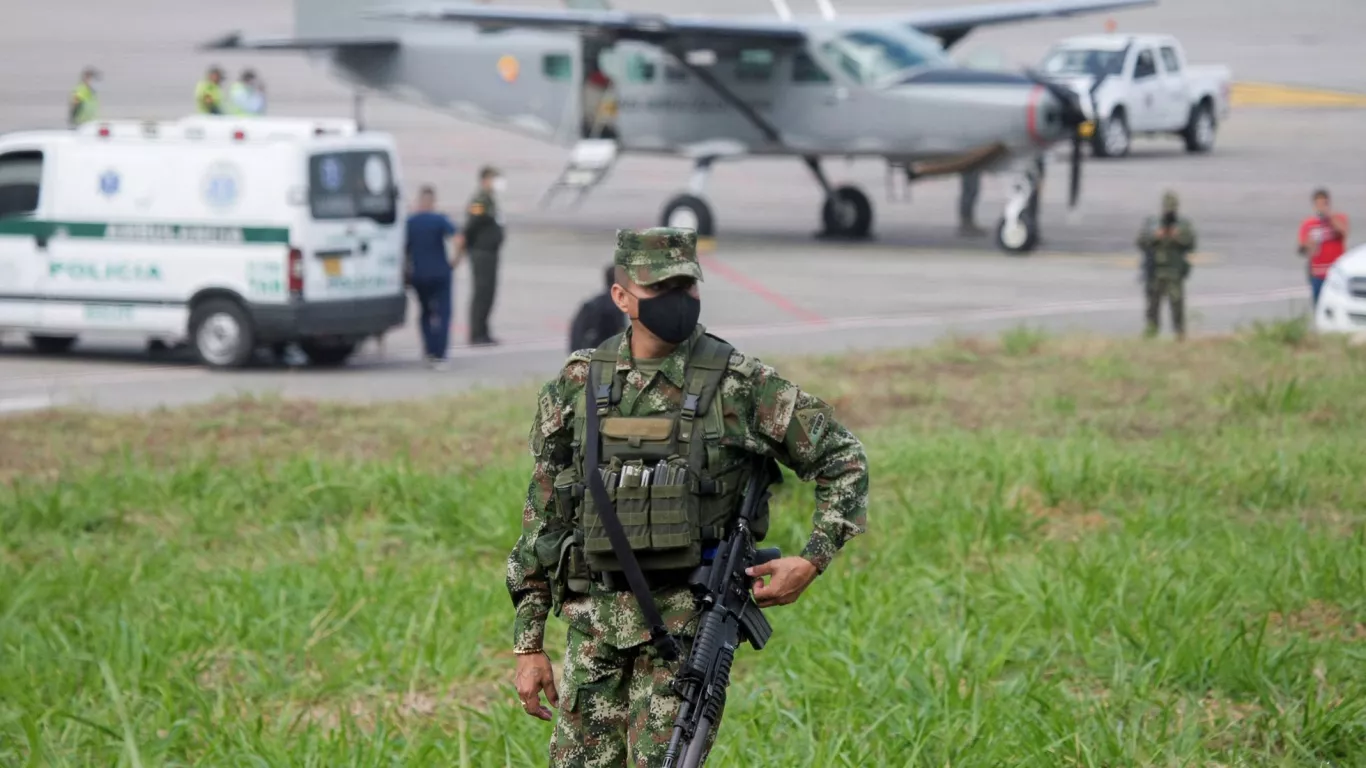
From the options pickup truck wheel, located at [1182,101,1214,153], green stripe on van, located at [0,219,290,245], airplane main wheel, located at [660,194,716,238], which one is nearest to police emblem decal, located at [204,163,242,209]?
green stripe on van, located at [0,219,290,245]

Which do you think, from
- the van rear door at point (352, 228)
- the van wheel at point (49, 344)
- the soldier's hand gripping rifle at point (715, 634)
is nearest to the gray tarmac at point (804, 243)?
the van wheel at point (49, 344)

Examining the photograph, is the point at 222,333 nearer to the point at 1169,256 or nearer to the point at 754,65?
the point at 1169,256

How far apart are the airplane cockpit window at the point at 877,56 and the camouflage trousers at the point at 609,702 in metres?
22.4

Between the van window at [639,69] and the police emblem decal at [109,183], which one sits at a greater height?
the van window at [639,69]

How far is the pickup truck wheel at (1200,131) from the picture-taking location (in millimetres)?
37031

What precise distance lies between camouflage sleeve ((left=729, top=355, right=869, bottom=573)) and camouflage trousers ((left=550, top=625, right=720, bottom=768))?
0.45m

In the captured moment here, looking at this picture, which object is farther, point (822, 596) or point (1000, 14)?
point (1000, 14)

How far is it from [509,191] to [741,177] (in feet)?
18.2

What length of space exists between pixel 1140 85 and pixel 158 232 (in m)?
22.5

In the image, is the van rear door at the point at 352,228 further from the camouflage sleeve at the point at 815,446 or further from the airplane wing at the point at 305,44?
the airplane wing at the point at 305,44

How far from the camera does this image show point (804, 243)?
27953mm

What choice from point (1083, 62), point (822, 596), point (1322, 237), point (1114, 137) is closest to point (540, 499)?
point (822, 596)

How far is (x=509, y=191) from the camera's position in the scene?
35.1m

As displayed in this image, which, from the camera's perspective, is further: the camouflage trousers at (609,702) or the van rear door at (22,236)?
the van rear door at (22,236)
